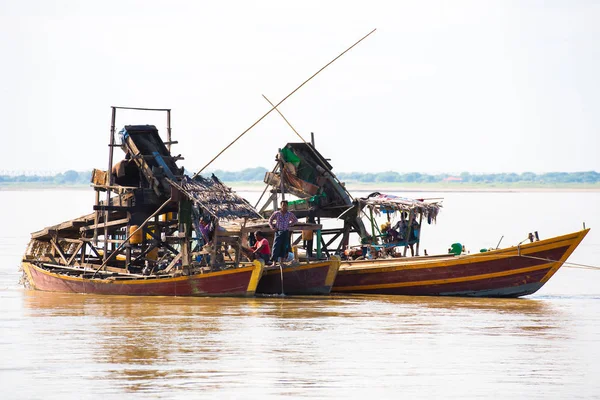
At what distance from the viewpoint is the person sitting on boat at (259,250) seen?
79.5 ft

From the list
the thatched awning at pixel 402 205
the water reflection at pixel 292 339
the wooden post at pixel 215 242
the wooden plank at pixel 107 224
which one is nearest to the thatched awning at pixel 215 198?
the wooden post at pixel 215 242

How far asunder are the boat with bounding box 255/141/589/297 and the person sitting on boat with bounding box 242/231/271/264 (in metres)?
1.40

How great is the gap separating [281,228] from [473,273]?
158 inches

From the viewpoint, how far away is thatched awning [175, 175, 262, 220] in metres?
24.3

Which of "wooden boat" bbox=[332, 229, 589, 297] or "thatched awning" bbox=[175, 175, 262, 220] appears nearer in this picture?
"wooden boat" bbox=[332, 229, 589, 297]

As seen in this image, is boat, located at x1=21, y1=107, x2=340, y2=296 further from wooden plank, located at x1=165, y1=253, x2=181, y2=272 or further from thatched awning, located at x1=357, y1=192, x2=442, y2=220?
thatched awning, located at x1=357, y1=192, x2=442, y2=220

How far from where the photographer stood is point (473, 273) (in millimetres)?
24500

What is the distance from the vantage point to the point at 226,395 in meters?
13.8

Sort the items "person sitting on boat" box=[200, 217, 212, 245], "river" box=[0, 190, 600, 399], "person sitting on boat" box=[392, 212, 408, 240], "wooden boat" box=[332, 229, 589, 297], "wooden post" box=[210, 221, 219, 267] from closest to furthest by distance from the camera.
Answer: "river" box=[0, 190, 600, 399] → "wooden post" box=[210, 221, 219, 267] → "wooden boat" box=[332, 229, 589, 297] → "person sitting on boat" box=[200, 217, 212, 245] → "person sitting on boat" box=[392, 212, 408, 240]

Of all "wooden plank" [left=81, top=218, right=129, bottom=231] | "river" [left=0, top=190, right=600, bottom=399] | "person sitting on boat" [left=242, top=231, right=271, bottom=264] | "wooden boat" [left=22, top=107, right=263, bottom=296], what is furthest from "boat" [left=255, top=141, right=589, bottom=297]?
"wooden plank" [left=81, top=218, right=129, bottom=231]

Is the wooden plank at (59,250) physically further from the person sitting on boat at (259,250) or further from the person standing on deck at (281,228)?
the person standing on deck at (281,228)

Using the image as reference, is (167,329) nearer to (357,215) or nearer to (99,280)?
(99,280)

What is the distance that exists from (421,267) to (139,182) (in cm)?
644

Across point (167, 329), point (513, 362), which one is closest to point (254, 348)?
point (167, 329)
